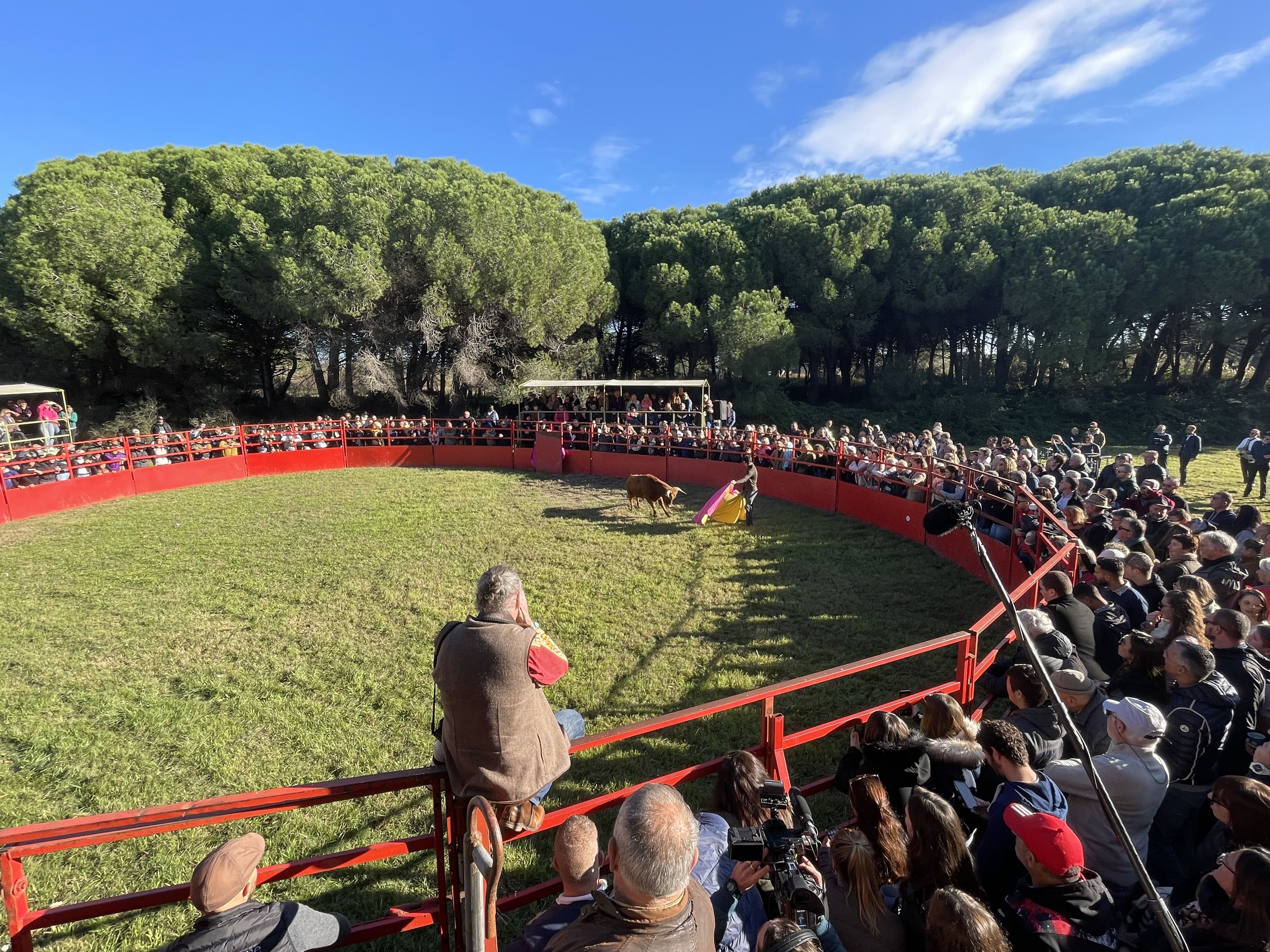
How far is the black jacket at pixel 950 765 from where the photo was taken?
10.4ft

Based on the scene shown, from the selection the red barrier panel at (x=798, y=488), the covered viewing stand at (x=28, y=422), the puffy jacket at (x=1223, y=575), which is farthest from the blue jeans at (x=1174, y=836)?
the covered viewing stand at (x=28, y=422)

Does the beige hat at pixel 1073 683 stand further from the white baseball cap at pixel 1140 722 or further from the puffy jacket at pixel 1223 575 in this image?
the puffy jacket at pixel 1223 575

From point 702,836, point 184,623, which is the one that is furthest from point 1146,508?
point 184,623

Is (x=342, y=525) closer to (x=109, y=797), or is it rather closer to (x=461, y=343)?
(x=109, y=797)

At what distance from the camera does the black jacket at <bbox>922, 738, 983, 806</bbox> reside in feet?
10.4

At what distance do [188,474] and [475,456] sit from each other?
24.3ft

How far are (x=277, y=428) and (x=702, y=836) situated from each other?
21.6m

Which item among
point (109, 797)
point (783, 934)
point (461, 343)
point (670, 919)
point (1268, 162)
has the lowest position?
point (109, 797)

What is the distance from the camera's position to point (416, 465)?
1930 cm

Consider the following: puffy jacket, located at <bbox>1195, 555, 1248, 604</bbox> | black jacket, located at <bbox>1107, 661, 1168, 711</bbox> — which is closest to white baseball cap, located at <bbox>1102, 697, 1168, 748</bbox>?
black jacket, located at <bbox>1107, 661, 1168, 711</bbox>

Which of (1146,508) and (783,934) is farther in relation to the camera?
(1146,508)

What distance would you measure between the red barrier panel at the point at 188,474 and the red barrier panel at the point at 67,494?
0.21 metres

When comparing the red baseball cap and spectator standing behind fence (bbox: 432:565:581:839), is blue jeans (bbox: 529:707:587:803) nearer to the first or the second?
spectator standing behind fence (bbox: 432:565:581:839)

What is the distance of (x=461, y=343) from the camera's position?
1012 inches
